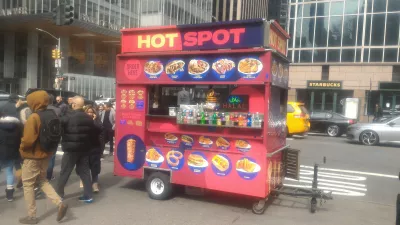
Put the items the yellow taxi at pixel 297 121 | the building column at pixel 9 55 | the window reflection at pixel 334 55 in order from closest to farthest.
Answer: the yellow taxi at pixel 297 121 → the window reflection at pixel 334 55 → the building column at pixel 9 55

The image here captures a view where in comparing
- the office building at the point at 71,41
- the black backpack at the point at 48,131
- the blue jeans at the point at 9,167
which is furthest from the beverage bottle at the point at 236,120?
the office building at the point at 71,41

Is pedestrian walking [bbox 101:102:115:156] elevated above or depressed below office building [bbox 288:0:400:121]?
below

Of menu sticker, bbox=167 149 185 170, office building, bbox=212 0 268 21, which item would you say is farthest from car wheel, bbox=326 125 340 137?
office building, bbox=212 0 268 21

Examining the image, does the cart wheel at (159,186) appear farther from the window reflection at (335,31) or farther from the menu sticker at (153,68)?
the window reflection at (335,31)

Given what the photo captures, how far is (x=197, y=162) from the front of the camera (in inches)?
233

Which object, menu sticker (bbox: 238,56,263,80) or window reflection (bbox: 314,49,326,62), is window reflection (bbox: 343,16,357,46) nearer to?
window reflection (bbox: 314,49,326,62)

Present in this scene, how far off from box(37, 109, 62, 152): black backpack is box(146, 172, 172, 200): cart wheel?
188 cm

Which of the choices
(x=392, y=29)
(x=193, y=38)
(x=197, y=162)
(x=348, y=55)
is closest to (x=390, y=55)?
(x=392, y=29)

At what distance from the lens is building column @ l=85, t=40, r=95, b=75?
41719 mm

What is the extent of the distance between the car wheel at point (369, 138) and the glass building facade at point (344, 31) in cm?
1915

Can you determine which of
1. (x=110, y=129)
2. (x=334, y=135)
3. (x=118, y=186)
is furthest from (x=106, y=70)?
(x=118, y=186)

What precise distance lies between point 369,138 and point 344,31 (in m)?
20.6

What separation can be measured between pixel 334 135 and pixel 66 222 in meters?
16.2

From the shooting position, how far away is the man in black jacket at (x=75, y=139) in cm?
546
